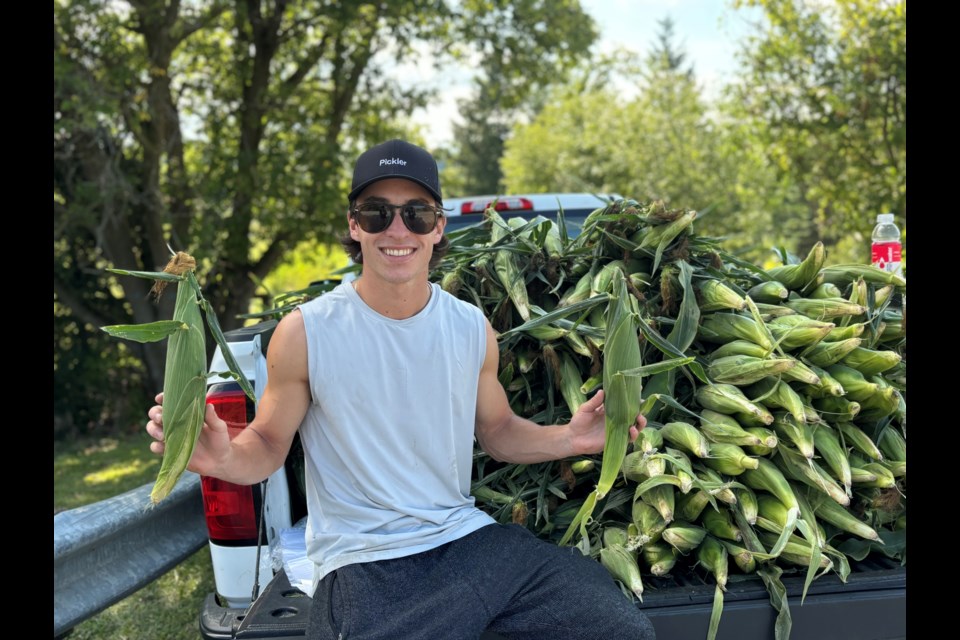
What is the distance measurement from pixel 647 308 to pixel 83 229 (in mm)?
8306

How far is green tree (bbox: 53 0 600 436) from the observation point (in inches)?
348

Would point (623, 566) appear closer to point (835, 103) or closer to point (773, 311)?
point (773, 311)

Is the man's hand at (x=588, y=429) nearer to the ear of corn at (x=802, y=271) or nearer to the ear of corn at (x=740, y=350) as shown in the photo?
the ear of corn at (x=740, y=350)

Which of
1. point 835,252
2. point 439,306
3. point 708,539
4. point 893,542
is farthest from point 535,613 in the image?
point 835,252

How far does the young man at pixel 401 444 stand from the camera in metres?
2.30

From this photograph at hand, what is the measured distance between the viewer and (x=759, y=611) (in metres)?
2.31

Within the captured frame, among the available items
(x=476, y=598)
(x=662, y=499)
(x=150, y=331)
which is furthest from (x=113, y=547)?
(x=662, y=499)

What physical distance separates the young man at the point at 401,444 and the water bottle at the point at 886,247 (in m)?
1.89

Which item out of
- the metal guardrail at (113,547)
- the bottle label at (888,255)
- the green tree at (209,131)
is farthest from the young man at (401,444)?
the green tree at (209,131)

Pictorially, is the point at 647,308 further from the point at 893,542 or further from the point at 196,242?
the point at 196,242

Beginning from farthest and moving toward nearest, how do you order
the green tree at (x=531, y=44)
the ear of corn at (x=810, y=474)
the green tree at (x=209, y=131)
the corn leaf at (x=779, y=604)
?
1. the green tree at (x=531, y=44)
2. the green tree at (x=209, y=131)
3. the ear of corn at (x=810, y=474)
4. the corn leaf at (x=779, y=604)

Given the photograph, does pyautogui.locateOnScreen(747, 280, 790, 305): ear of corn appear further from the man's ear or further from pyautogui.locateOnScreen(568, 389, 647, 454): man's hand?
the man's ear

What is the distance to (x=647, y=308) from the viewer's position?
109 inches

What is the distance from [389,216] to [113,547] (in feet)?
6.59
